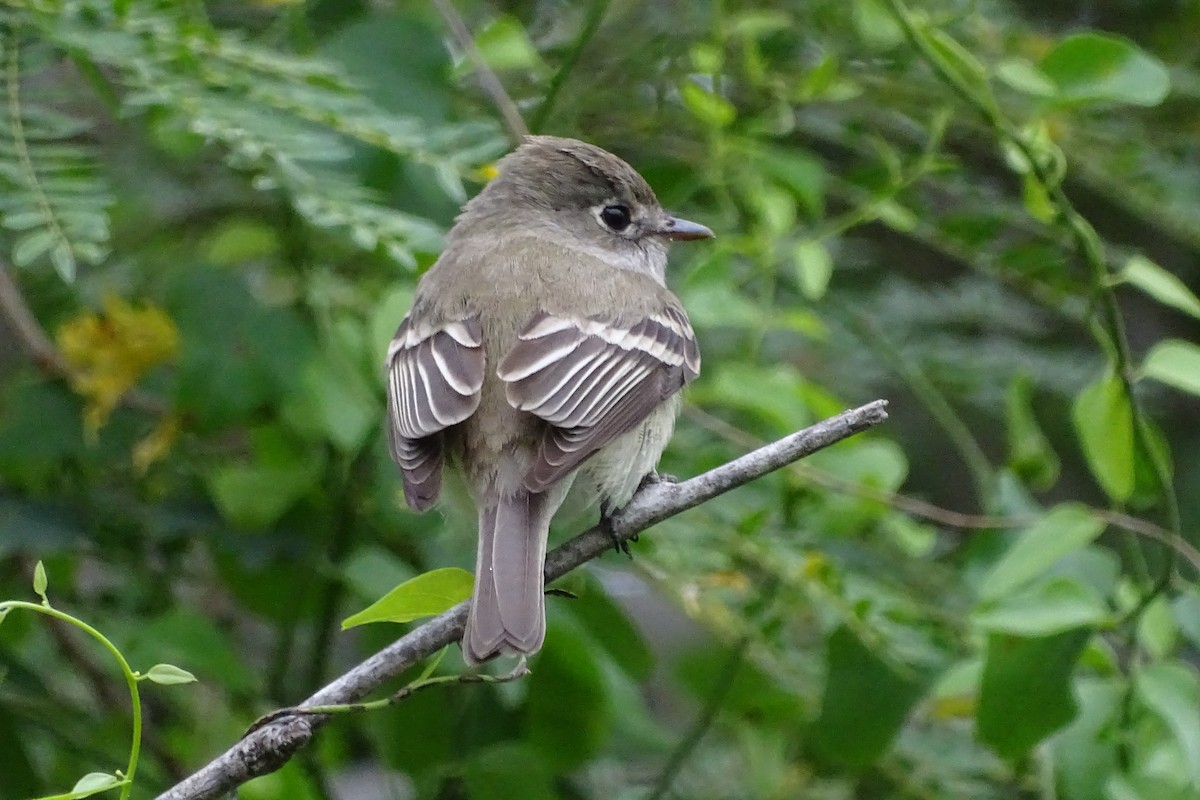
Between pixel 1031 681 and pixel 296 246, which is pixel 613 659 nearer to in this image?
pixel 1031 681

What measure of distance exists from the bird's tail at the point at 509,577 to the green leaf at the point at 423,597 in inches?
2.2

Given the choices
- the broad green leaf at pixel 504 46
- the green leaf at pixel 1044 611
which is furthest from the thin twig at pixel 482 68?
the green leaf at pixel 1044 611

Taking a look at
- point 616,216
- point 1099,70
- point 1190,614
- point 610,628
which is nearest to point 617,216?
point 616,216

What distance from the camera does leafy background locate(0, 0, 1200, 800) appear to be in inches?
97.9

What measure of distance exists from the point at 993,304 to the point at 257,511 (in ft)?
6.79

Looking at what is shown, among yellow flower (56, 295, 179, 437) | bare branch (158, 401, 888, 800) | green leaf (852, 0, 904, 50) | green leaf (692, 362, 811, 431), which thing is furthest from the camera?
green leaf (852, 0, 904, 50)

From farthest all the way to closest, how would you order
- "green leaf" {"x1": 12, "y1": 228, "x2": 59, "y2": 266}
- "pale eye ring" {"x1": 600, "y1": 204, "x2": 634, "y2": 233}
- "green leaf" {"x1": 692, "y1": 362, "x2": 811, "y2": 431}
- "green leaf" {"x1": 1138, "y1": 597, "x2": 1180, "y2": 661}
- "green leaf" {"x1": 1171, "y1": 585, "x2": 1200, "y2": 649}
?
1. "pale eye ring" {"x1": 600, "y1": 204, "x2": 634, "y2": 233}
2. "green leaf" {"x1": 692, "y1": 362, "x2": 811, "y2": 431}
3. "green leaf" {"x1": 1171, "y1": 585, "x2": 1200, "y2": 649}
4. "green leaf" {"x1": 1138, "y1": 597, "x2": 1180, "y2": 661}
5. "green leaf" {"x1": 12, "y1": 228, "x2": 59, "y2": 266}

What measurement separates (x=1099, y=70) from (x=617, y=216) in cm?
111

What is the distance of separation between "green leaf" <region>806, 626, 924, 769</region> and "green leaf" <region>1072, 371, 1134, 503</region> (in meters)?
0.56

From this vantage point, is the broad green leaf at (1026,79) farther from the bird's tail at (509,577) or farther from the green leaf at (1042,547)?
the bird's tail at (509,577)

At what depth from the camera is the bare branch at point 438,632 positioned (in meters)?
1.58

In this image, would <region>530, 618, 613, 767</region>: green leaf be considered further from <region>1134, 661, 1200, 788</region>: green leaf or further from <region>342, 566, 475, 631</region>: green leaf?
<region>1134, 661, 1200, 788</region>: green leaf

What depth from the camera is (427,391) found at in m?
2.50

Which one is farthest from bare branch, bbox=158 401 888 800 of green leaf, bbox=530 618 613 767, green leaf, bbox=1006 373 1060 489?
green leaf, bbox=1006 373 1060 489
